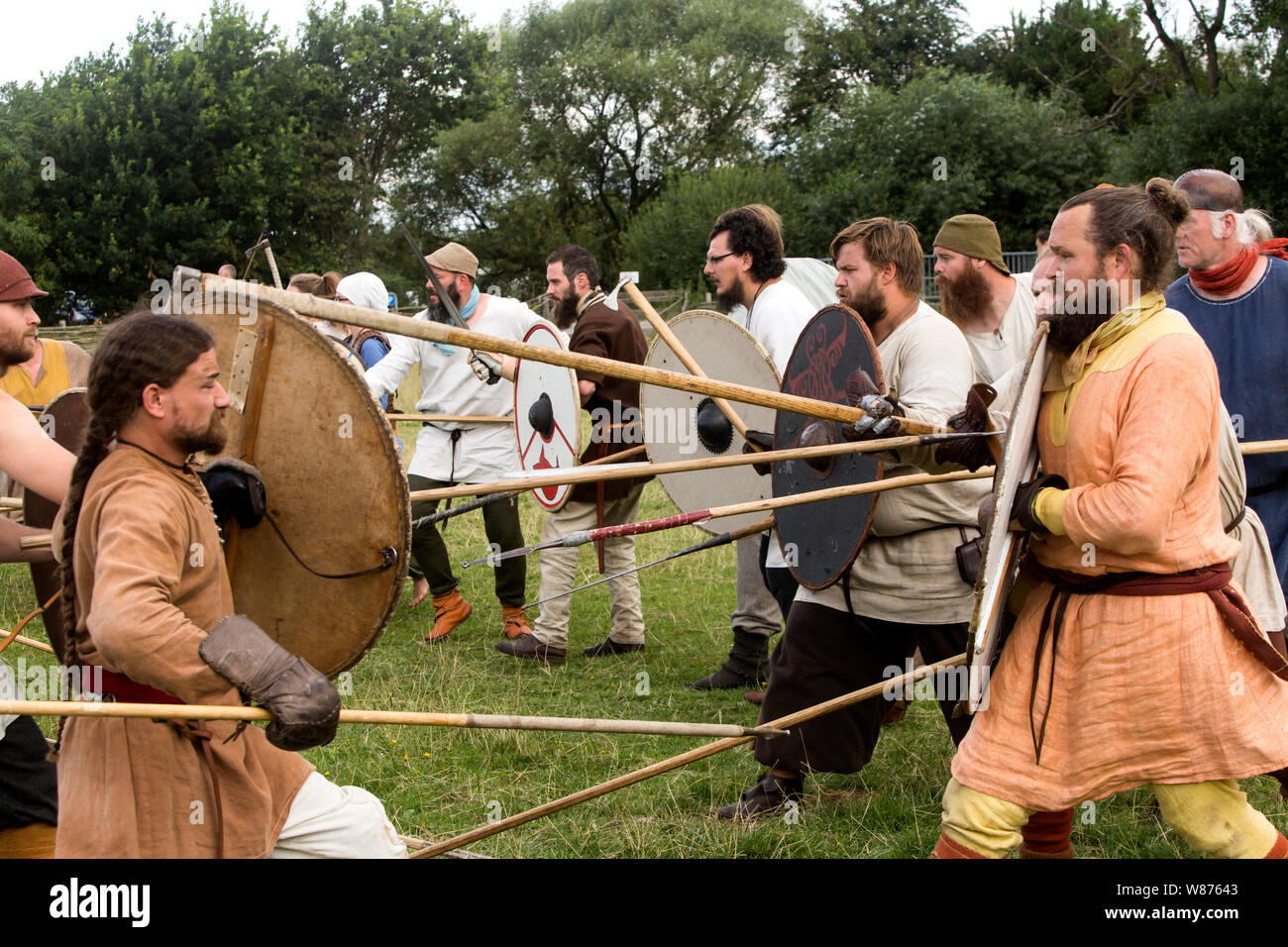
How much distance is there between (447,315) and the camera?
6094 millimetres

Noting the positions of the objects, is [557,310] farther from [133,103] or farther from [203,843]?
[133,103]

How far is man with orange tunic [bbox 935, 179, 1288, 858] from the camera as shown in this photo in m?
2.30

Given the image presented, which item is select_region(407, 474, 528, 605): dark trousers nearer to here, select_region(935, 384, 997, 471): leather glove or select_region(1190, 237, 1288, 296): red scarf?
select_region(1190, 237, 1288, 296): red scarf

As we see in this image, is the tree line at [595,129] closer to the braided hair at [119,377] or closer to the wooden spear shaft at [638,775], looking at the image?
the wooden spear shaft at [638,775]

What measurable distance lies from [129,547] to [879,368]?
6.11ft

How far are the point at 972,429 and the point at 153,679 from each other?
1.82m

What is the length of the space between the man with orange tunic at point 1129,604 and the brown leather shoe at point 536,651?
10.7ft

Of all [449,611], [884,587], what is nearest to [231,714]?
[884,587]

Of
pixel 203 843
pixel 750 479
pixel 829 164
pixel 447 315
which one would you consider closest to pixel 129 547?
pixel 203 843

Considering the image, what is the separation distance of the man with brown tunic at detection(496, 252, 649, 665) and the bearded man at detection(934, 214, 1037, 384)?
1619 millimetres

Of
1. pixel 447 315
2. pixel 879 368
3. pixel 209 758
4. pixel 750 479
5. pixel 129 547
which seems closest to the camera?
pixel 129 547

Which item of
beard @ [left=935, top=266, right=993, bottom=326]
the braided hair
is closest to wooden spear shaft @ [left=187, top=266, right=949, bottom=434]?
the braided hair
